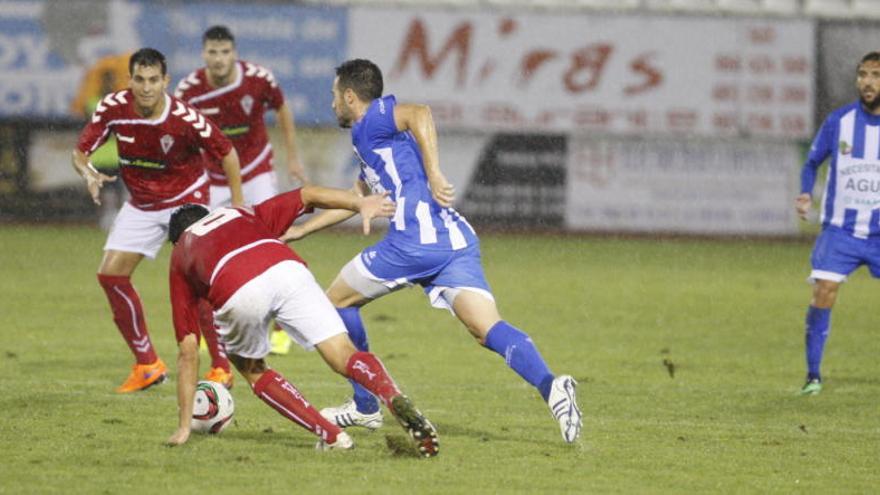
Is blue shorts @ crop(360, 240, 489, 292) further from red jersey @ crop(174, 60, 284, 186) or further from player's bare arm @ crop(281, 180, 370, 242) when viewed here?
red jersey @ crop(174, 60, 284, 186)

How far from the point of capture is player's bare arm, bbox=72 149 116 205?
9.70 m

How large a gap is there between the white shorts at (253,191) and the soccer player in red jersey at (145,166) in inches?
58.3

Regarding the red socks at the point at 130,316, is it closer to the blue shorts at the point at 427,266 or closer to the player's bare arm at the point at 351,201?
the blue shorts at the point at 427,266

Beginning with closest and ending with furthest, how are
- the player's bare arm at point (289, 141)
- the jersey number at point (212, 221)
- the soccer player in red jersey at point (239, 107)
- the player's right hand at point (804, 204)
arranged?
the jersey number at point (212, 221)
the player's right hand at point (804, 204)
the soccer player in red jersey at point (239, 107)
the player's bare arm at point (289, 141)

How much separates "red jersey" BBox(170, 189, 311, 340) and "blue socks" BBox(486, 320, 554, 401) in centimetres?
116

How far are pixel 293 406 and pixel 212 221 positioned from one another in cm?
100

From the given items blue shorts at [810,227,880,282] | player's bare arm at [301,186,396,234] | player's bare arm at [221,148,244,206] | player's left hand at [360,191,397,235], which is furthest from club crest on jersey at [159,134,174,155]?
blue shorts at [810,227,880,282]

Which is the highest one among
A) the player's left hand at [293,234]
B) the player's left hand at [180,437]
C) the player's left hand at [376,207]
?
the player's left hand at [376,207]

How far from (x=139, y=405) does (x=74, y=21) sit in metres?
14.5

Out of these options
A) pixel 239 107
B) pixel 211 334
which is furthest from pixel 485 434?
pixel 239 107

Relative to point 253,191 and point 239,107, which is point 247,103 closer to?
point 239,107

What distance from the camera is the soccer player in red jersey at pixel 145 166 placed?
1005 cm

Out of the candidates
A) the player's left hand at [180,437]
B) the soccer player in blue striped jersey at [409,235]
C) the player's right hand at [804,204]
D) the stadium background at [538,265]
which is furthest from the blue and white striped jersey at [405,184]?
the player's right hand at [804,204]

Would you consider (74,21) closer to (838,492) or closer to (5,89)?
(5,89)
